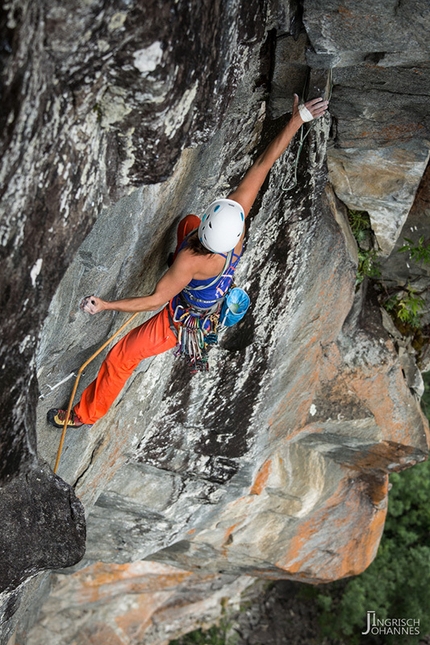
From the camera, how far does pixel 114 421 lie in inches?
229

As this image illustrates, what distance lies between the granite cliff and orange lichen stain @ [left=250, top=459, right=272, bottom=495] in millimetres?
21

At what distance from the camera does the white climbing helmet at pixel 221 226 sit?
4.02 metres

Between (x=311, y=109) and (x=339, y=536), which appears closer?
(x=311, y=109)

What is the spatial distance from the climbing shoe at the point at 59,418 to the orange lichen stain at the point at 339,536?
13.0ft

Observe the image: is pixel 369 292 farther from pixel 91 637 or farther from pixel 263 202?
pixel 91 637

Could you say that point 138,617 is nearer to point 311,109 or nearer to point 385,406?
point 385,406

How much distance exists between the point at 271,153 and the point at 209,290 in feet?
3.36

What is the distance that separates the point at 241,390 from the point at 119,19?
399cm

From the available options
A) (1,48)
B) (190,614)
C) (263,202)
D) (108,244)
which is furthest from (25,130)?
(190,614)

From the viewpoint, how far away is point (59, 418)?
4.98 metres

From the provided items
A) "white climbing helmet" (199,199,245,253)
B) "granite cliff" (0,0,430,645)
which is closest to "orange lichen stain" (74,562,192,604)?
"granite cliff" (0,0,430,645)

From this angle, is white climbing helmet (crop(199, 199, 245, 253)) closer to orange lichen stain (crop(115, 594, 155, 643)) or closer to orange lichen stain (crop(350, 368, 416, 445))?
orange lichen stain (crop(350, 368, 416, 445))

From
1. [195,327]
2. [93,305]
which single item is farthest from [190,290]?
[93,305]

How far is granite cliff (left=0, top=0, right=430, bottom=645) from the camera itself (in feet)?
9.18
